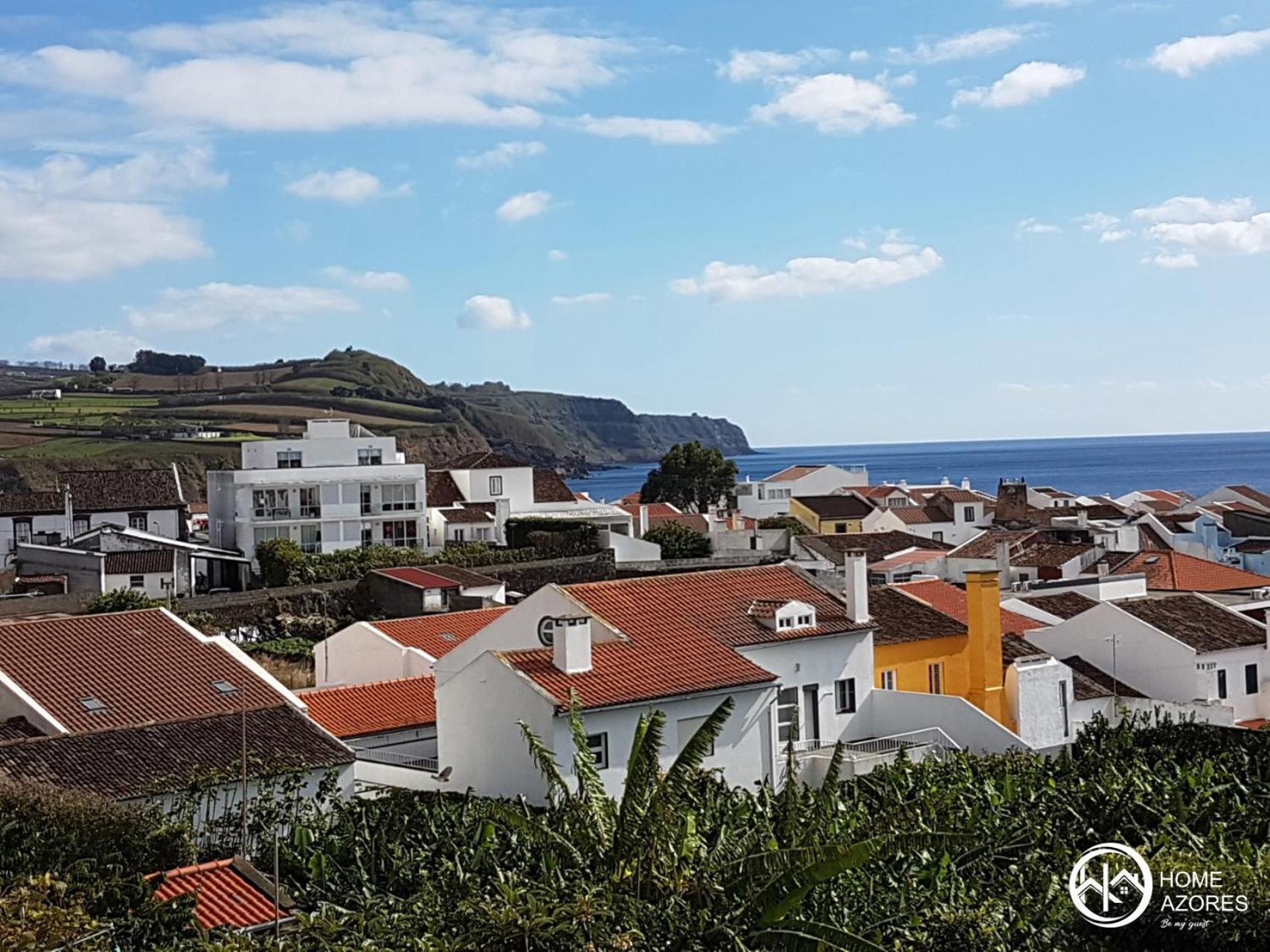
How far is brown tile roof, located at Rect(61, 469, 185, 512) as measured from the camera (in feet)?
243

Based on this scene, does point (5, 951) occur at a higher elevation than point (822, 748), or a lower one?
higher

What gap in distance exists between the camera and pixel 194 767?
796 inches

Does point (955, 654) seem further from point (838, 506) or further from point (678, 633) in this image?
point (838, 506)

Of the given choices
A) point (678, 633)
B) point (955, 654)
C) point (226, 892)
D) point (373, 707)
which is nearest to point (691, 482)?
point (955, 654)

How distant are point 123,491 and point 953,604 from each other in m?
52.2

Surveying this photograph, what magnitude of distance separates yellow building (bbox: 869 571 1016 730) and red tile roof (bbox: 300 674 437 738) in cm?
1022

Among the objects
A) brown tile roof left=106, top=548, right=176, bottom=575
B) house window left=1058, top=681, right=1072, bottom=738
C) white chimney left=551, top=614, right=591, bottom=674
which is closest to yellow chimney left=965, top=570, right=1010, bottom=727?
house window left=1058, top=681, right=1072, bottom=738

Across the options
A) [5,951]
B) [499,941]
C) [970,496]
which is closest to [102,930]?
[5,951]

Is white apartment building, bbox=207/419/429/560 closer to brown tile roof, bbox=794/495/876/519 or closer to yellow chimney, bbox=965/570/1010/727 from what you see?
brown tile roof, bbox=794/495/876/519

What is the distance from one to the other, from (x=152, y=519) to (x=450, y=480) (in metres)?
16.2

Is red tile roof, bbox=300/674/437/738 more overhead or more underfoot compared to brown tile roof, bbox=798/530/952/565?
more underfoot

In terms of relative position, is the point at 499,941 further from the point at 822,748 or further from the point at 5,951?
the point at 822,748

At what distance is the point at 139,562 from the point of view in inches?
2429

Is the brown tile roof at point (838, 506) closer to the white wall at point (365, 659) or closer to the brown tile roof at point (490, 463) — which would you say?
the brown tile roof at point (490, 463)
